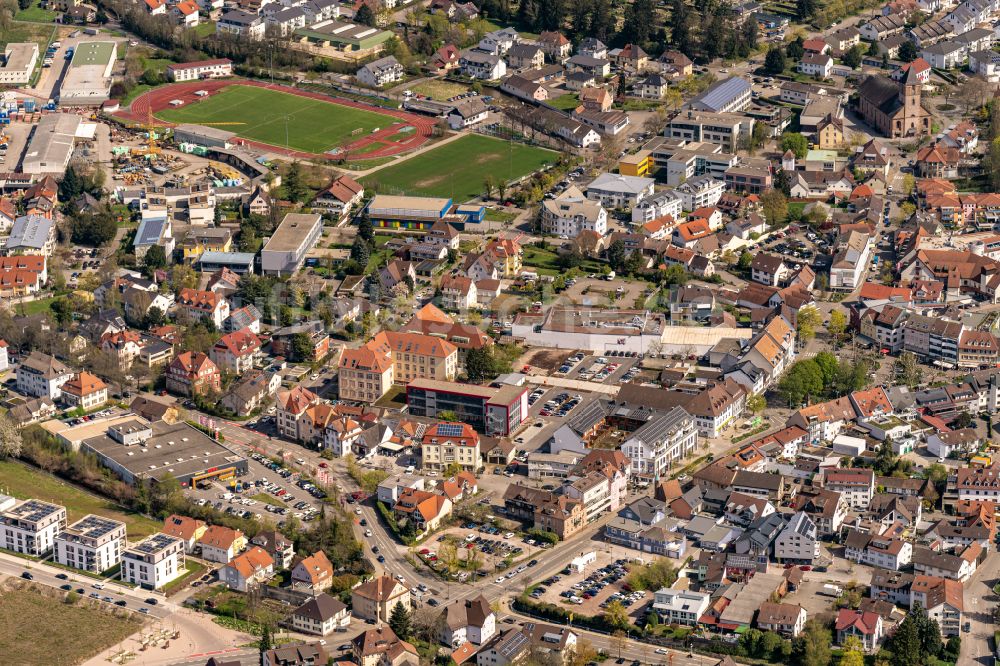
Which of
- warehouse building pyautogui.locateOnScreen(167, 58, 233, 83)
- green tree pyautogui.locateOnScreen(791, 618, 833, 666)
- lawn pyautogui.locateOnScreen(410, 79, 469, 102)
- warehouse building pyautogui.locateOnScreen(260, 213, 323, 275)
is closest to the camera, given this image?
green tree pyautogui.locateOnScreen(791, 618, 833, 666)

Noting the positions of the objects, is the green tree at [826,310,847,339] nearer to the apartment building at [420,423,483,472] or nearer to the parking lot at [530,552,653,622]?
the apartment building at [420,423,483,472]

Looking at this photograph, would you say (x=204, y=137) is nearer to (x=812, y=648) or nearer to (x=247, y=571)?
(x=247, y=571)

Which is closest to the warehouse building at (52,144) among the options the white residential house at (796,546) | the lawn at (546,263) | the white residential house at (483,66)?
the white residential house at (483,66)

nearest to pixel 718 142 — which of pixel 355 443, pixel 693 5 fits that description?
pixel 693 5

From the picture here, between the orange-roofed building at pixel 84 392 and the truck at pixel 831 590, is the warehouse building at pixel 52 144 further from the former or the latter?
the truck at pixel 831 590

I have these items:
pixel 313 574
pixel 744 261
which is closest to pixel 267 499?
pixel 313 574

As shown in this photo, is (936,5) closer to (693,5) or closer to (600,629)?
(693,5)

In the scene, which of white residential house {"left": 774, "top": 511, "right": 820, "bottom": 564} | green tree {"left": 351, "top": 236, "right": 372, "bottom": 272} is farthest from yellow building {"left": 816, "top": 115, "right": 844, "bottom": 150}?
→ white residential house {"left": 774, "top": 511, "right": 820, "bottom": 564}
